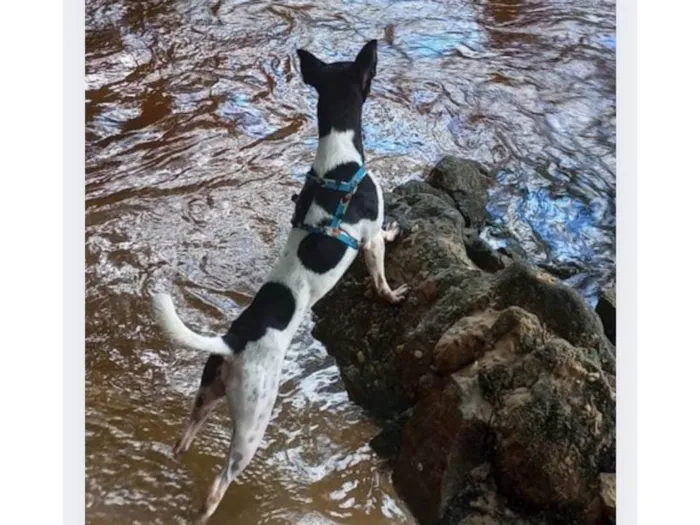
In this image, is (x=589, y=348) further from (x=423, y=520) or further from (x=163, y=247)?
(x=163, y=247)

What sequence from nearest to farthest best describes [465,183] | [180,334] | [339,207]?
1. [180,334]
2. [339,207]
3. [465,183]

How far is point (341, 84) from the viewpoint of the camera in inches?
66.0

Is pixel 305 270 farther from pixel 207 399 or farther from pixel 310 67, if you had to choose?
pixel 310 67

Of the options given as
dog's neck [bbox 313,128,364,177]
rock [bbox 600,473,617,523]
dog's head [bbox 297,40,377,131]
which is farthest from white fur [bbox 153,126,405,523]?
rock [bbox 600,473,617,523]

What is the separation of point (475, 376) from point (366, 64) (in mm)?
761

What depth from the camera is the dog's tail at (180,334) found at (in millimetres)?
1486

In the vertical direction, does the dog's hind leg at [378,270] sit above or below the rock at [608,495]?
above

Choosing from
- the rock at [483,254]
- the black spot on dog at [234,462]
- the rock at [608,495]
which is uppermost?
the rock at [483,254]

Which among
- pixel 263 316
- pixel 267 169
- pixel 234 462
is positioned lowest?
pixel 234 462

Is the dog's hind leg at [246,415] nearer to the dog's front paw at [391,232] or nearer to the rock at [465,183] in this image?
the dog's front paw at [391,232]

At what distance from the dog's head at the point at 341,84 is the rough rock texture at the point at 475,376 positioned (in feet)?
0.74
